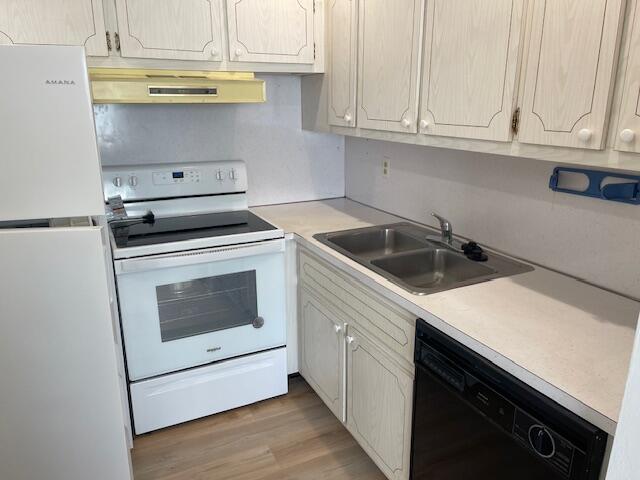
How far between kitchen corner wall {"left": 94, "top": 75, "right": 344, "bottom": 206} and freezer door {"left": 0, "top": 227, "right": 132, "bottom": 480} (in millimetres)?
1141

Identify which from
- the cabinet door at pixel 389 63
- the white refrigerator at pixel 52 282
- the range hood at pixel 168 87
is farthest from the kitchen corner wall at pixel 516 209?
the white refrigerator at pixel 52 282

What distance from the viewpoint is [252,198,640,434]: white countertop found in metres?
1.03

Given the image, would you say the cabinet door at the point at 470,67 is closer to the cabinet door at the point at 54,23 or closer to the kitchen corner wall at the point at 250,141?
the kitchen corner wall at the point at 250,141

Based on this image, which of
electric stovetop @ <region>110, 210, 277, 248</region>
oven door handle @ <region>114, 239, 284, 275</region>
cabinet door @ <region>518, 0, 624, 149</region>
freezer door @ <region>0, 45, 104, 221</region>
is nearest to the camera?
cabinet door @ <region>518, 0, 624, 149</region>

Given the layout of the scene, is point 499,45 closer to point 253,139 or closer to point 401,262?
point 401,262

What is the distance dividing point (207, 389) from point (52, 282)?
105 cm

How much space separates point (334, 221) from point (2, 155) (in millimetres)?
1488

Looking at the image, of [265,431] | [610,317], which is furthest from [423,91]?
[265,431]

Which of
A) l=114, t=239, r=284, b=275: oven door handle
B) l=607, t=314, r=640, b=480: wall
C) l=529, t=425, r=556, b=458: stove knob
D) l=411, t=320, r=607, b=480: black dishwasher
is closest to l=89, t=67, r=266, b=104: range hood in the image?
l=114, t=239, r=284, b=275: oven door handle

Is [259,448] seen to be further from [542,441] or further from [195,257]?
[542,441]

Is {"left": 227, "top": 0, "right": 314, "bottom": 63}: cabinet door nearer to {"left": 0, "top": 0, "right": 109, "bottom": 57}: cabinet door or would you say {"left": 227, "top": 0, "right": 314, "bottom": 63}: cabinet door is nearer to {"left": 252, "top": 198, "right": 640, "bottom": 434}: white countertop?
{"left": 0, "top": 0, "right": 109, "bottom": 57}: cabinet door

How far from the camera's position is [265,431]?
7.35 feet

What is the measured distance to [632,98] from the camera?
1.09 meters

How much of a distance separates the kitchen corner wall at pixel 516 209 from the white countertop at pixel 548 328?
0.08 metres
